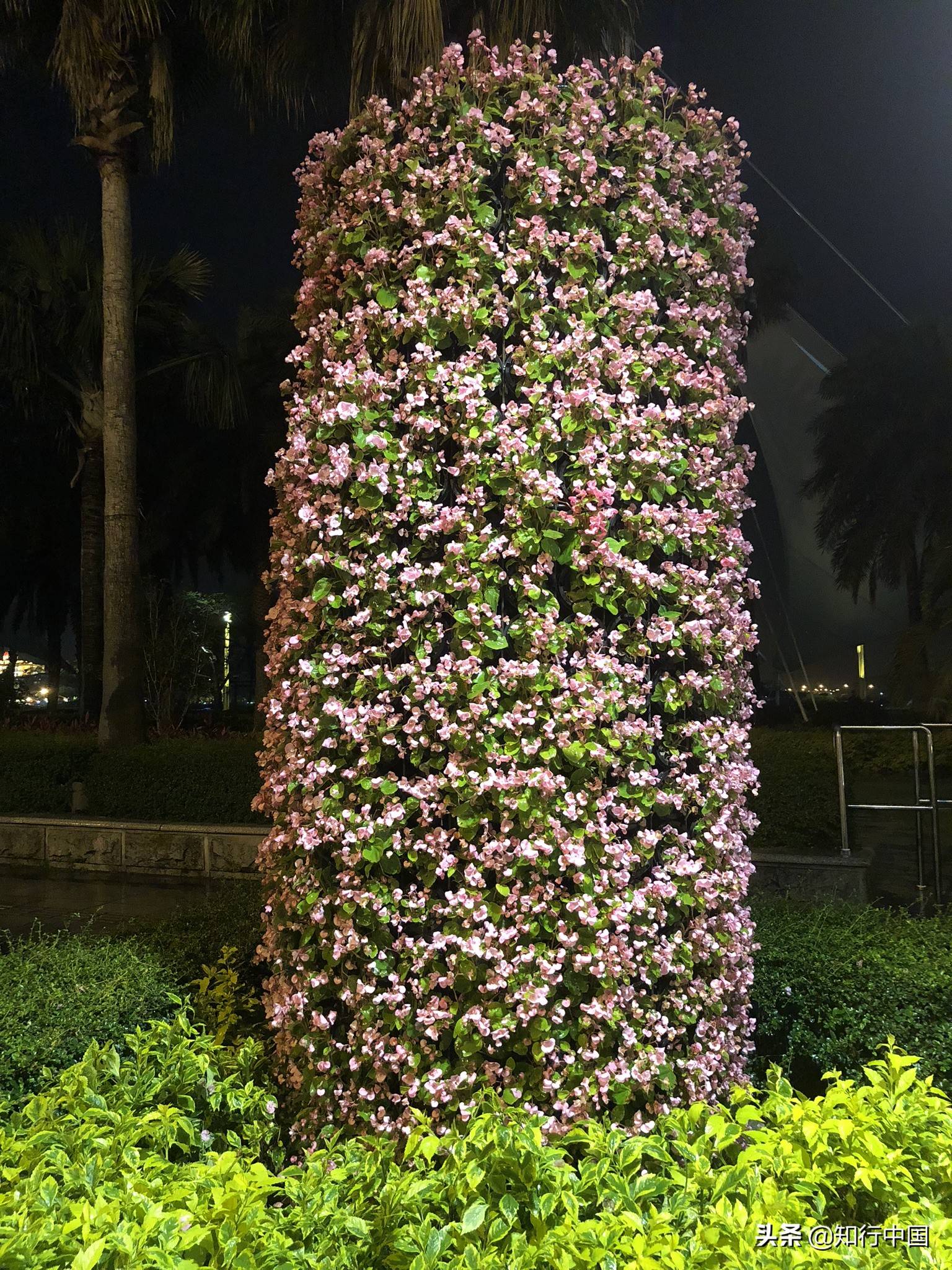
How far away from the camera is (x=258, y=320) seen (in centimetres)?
2547

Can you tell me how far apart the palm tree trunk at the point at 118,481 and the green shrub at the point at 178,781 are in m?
0.42

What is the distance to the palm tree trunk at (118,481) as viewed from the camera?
37.0 feet

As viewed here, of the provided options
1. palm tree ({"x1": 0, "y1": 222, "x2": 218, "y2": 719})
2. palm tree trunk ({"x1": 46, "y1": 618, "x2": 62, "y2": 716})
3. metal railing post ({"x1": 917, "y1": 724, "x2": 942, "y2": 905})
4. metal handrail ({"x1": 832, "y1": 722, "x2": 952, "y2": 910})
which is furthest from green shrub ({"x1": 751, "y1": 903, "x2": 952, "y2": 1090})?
palm tree trunk ({"x1": 46, "y1": 618, "x2": 62, "y2": 716})

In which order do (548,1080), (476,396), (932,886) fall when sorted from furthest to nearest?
(932,886), (476,396), (548,1080)


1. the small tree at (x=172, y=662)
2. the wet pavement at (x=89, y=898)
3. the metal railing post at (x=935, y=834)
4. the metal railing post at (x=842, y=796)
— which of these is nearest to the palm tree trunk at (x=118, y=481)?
the wet pavement at (x=89, y=898)

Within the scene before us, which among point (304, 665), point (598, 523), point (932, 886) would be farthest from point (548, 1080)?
point (932, 886)

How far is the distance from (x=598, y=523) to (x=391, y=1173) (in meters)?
1.66

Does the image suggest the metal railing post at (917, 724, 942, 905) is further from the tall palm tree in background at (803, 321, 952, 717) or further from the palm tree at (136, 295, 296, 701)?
the tall palm tree in background at (803, 321, 952, 717)

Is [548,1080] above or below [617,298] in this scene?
below

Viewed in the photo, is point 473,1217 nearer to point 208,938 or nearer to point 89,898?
point 208,938

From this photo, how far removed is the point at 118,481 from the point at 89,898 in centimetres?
461

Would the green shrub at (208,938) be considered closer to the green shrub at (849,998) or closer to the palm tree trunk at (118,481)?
the green shrub at (849,998)

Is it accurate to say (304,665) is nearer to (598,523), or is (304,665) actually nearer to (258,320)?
(598,523)

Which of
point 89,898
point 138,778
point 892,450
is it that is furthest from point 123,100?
point 892,450
